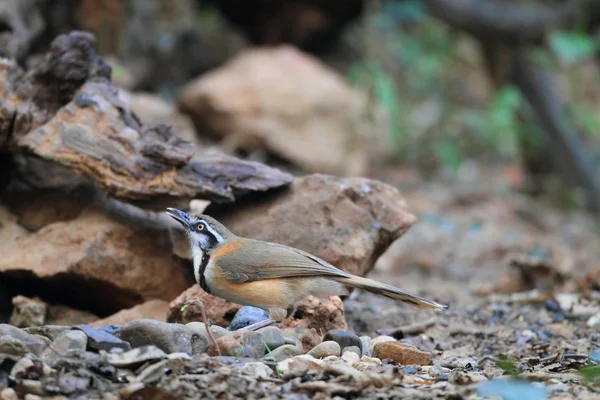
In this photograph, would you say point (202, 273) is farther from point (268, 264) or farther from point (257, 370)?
point (257, 370)

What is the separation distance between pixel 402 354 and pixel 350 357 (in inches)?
13.7

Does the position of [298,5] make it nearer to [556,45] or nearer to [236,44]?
[236,44]

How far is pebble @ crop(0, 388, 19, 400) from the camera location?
3.33 meters

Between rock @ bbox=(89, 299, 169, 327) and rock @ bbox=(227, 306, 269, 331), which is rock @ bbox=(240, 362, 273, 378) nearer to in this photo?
rock @ bbox=(227, 306, 269, 331)

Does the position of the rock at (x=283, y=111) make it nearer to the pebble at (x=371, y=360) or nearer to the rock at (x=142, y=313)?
the rock at (x=142, y=313)

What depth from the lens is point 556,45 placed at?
1037 cm

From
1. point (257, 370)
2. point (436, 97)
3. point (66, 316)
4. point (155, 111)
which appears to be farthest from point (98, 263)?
point (436, 97)

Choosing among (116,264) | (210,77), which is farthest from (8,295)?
(210,77)

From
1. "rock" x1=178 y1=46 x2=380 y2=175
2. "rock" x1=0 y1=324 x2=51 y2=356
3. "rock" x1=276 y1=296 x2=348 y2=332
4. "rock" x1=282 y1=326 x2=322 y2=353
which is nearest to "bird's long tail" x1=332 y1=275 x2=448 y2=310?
"rock" x1=276 y1=296 x2=348 y2=332

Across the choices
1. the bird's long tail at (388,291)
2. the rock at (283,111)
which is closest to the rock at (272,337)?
the bird's long tail at (388,291)

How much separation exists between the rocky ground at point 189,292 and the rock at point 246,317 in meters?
0.01

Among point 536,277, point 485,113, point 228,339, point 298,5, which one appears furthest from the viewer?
point 485,113

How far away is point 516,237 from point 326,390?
7051 millimetres

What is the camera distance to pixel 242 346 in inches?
165
